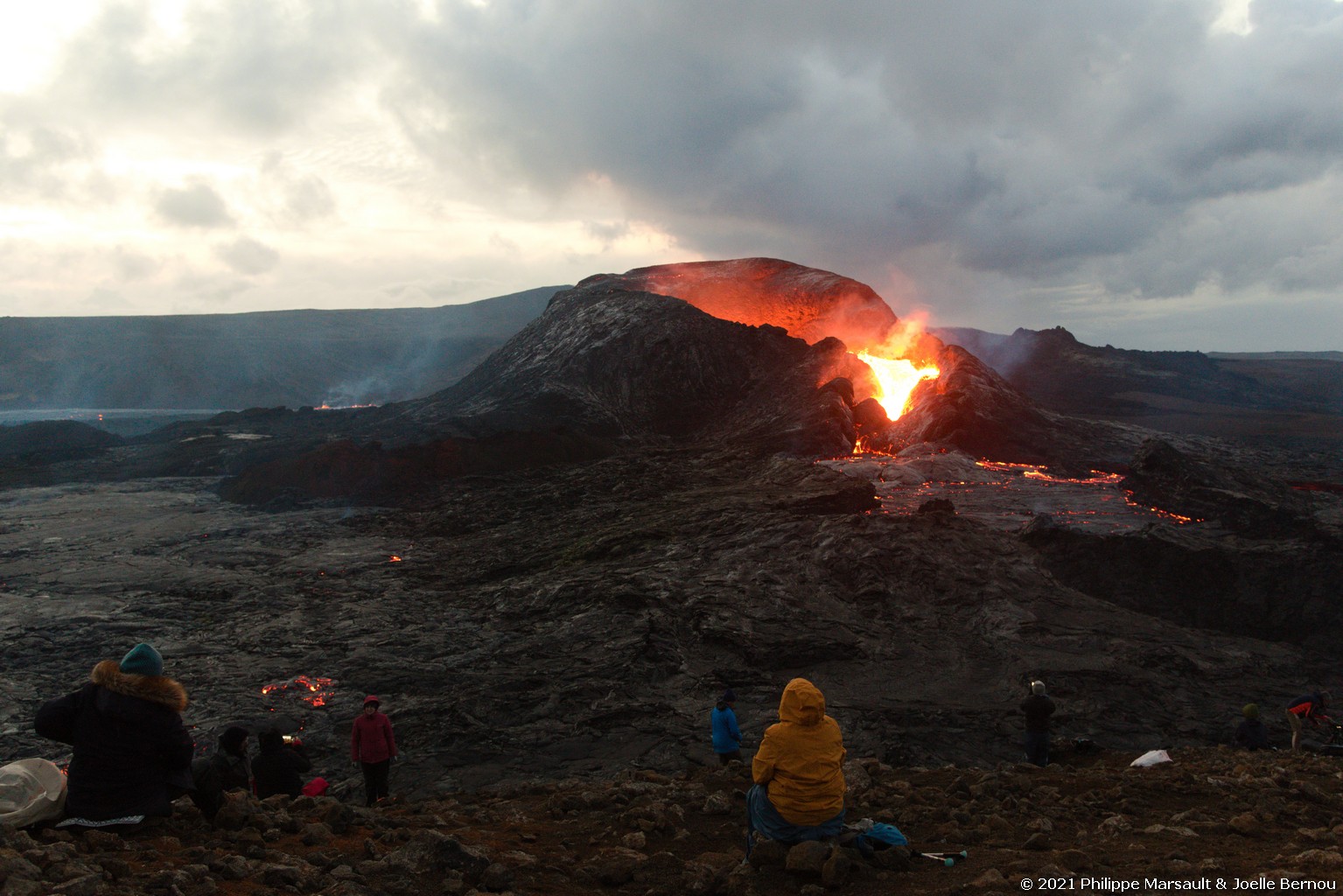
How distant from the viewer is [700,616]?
15555 mm

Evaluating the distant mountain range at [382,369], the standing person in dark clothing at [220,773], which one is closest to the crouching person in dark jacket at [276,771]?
the standing person in dark clothing at [220,773]

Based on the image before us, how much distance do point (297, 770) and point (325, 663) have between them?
7.06 metres


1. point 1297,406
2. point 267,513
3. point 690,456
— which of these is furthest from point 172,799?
point 1297,406

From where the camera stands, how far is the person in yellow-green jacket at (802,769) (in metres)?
5.11

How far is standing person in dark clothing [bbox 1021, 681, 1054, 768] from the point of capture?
9.83 metres

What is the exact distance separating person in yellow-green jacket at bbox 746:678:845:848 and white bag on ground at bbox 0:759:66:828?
4095mm

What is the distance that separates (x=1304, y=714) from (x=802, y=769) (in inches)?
387

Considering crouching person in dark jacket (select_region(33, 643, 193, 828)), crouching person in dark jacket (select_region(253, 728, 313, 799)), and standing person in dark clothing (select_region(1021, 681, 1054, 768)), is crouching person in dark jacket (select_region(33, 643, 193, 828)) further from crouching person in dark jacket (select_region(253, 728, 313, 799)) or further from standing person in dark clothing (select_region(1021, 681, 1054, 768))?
standing person in dark clothing (select_region(1021, 681, 1054, 768))

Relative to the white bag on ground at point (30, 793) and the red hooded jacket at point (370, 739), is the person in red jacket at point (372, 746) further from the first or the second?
the white bag on ground at point (30, 793)

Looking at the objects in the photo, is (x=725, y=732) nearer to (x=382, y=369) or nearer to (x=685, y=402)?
(x=685, y=402)

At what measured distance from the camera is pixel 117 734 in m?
4.97

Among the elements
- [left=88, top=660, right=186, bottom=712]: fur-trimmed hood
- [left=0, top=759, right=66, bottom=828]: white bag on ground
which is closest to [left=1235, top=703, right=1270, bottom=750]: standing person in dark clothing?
[left=88, top=660, right=186, bottom=712]: fur-trimmed hood

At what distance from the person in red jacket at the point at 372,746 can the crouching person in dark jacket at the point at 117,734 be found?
3.20m

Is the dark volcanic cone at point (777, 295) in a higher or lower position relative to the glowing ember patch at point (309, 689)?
higher
